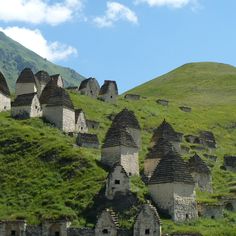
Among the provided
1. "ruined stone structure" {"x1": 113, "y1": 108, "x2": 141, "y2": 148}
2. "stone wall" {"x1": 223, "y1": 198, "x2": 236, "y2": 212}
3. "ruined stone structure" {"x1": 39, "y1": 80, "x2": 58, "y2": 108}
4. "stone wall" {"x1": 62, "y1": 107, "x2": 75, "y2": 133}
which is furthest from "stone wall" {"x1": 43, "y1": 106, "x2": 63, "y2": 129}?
"stone wall" {"x1": 223, "y1": 198, "x2": 236, "y2": 212}

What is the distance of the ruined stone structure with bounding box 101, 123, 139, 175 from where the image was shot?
7094 centimetres

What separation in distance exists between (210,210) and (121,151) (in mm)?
11267

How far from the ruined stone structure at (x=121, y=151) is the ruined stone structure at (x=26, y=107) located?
63.4 feet

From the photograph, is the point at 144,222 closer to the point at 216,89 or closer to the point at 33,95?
the point at 33,95

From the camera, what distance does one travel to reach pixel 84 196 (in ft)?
209

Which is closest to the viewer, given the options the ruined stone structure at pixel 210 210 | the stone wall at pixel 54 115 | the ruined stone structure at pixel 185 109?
the ruined stone structure at pixel 210 210

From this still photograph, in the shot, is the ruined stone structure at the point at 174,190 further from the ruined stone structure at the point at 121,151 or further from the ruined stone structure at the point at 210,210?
the ruined stone structure at the point at 121,151

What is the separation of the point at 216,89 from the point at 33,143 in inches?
4288

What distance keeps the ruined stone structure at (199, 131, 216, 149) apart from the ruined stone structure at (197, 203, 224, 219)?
38.2 meters

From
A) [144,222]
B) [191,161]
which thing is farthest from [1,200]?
[191,161]

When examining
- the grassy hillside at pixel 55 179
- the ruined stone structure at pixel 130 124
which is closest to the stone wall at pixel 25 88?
Result: the grassy hillside at pixel 55 179

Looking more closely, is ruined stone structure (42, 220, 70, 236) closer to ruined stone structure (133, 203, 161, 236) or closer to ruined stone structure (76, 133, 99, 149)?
ruined stone structure (133, 203, 161, 236)

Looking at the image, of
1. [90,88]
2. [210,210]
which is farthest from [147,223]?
[90,88]

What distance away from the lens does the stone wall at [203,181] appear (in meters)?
76.6
